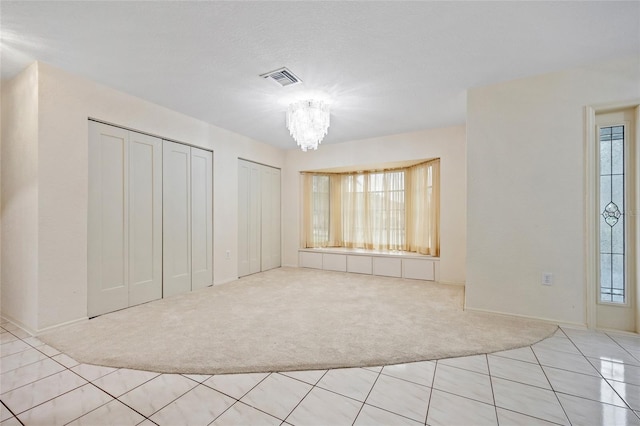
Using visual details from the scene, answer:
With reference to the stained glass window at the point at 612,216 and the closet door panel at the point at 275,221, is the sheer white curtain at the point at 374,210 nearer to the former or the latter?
the closet door panel at the point at 275,221

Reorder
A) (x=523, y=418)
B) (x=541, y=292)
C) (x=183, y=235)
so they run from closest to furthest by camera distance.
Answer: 1. (x=523, y=418)
2. (x=541, y=292)
3. (x=183, y=235)

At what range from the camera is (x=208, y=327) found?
2.68 meters

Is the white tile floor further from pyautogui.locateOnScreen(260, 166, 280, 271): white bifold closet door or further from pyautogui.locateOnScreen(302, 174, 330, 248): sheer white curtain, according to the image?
pyautogui.locateOnScreen(302, 174, 330, 248): sheer white curtain

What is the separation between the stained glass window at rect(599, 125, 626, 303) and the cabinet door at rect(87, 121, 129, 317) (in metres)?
5.13

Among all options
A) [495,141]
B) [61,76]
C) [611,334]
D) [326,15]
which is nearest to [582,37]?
[495,141]

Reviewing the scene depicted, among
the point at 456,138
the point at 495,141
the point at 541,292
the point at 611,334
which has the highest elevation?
the point at 456,138

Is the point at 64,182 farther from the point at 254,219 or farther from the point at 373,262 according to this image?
the point at 373,262

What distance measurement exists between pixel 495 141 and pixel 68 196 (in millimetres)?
4528

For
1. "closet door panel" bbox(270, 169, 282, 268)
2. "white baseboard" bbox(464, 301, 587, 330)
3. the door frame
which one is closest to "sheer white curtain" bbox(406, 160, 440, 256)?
"white baseboard" bbox(464, 301, 587, 330)

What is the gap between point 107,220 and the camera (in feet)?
10.0

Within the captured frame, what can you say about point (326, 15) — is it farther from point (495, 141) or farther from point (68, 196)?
point (68, 196)

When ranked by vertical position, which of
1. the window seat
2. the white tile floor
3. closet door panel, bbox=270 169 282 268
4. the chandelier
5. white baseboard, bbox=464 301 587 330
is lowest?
the white tile floor

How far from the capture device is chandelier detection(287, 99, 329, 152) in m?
3.17

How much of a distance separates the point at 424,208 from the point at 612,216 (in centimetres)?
248
